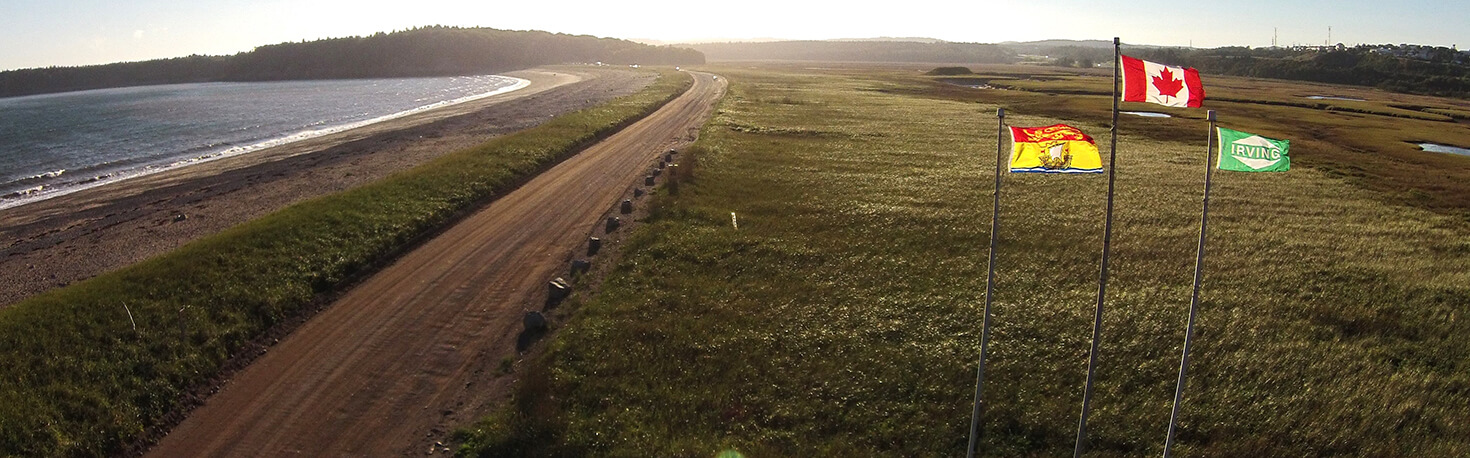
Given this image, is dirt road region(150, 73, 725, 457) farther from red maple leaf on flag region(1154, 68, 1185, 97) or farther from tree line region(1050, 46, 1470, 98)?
tree line region(1050, 46, 1470, 98)

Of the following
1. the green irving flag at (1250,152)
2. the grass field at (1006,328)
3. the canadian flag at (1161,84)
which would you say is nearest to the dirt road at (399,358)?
the grass field at (1006,328)

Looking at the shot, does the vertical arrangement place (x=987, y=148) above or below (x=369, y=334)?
above

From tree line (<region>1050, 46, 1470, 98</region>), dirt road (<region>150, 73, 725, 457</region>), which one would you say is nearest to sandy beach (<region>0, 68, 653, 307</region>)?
dirt road (<region>150, 73, 725, 457</region>)

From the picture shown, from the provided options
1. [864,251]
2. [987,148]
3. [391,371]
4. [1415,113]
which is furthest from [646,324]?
[1415,113]

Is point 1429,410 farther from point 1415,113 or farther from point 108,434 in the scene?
point 1415,113

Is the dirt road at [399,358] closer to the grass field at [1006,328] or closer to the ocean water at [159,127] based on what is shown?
the grass field at [1006,328]
